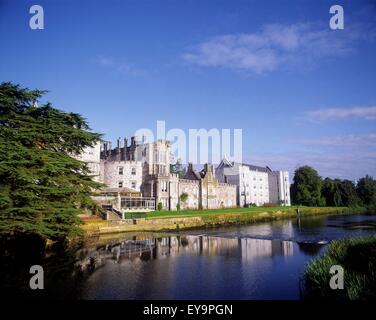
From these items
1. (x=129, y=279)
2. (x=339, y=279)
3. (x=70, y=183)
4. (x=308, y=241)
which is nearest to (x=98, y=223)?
(x=70, y=183)

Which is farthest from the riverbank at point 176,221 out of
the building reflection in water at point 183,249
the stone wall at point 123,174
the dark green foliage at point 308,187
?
the dark green foliage at point 308,187

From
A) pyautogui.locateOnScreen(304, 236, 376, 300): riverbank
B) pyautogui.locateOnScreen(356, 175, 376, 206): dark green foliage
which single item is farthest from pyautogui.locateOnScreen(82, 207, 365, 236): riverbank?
pyautogui.locateOnScreen(356, 175, 376, 206): dark green foliage

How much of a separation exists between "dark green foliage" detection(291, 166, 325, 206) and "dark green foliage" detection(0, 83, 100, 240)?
70368mm

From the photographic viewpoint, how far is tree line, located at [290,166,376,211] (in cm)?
8550

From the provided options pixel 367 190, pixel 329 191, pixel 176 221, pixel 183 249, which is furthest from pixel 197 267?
pixel 367 190

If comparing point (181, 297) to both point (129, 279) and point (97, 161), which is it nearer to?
point (129, 279)

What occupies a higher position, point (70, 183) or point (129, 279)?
point (70, 183)

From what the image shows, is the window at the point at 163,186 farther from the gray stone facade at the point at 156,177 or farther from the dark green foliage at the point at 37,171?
the dark green foliage at the point at 37,171

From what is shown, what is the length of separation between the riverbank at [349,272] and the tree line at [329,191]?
7154cm

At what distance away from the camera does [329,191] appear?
92.6 meters

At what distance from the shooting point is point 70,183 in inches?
972

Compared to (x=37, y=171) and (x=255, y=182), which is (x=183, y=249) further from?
(x=255, y=182)
